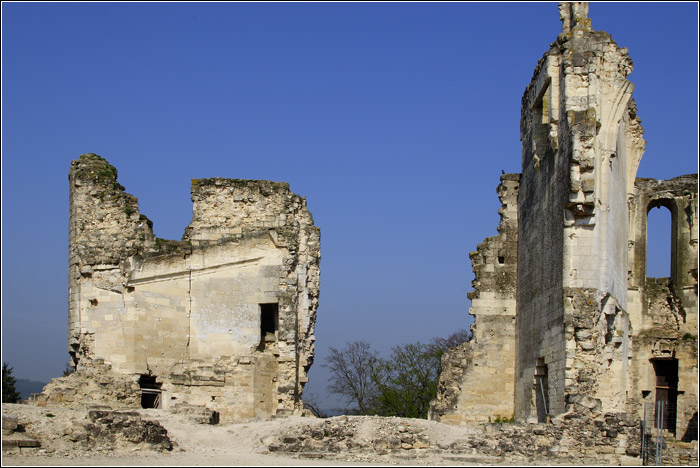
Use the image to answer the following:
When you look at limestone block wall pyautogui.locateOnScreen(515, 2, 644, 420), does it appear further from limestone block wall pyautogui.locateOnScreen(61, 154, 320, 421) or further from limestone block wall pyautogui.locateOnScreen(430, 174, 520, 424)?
limestone block wall pyautogui.locateOnScreen(61, 154, 320, 421)

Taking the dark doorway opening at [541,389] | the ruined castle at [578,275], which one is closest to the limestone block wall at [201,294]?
the ruined castle at [578,275]

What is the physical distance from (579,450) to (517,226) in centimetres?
735

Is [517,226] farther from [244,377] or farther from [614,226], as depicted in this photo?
[244,377]

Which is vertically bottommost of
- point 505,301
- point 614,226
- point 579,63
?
point 505,301

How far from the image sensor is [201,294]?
21.8m

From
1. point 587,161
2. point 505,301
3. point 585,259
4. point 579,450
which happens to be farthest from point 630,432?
point 505,301

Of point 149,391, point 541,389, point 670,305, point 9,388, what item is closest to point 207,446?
point 149,391

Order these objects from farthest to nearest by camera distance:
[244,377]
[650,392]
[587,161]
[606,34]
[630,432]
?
1. [650,392]
2. [244,377]
3. [606,34]
4. [587,161]
5. [630,432]

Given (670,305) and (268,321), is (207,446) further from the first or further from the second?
(670,305)

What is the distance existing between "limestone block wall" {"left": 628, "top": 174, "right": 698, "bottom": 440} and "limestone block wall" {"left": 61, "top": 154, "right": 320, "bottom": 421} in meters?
8.06

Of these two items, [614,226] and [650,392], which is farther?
[650,392]

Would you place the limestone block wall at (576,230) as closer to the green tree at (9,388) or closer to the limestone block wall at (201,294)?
the limestone block wall at (201,294)

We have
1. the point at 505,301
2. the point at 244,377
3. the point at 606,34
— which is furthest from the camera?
the point at 505,301

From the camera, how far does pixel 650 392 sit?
2467 cm
